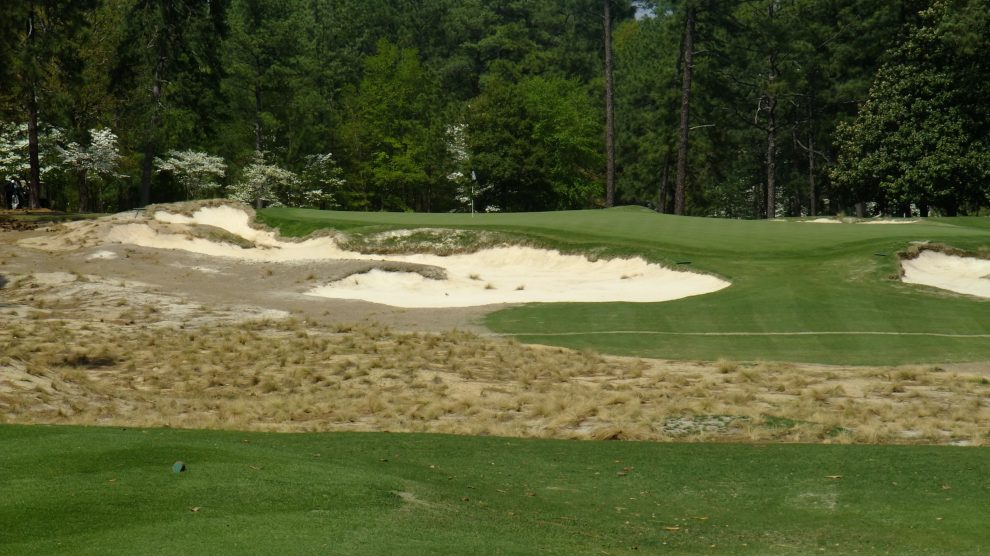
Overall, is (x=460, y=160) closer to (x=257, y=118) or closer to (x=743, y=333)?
(x=257, y=118)

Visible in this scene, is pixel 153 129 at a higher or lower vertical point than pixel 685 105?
lower

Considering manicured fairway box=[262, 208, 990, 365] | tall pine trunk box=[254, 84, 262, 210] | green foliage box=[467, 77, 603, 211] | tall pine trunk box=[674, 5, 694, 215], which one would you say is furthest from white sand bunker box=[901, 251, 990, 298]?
tall pine trunk box=[254, 84, 262, 210]

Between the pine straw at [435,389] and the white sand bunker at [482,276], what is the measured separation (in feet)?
21.5

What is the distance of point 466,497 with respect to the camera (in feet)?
32.0

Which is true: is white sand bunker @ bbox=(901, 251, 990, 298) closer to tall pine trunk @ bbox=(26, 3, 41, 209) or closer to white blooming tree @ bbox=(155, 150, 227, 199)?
tall pine trunk @ bbox=(26, 3, 41, 209)

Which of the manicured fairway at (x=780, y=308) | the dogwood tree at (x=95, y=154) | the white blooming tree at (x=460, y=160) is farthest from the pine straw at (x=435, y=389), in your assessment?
the white blooming tree at (x=460, y=160)

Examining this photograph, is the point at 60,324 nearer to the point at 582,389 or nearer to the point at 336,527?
the point at 582,389

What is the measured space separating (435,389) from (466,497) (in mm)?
8918

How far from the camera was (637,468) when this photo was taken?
1167 cm

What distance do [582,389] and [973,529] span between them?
32.6 feet

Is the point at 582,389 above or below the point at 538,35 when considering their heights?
below

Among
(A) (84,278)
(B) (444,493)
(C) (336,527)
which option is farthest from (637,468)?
(A) (84,278)

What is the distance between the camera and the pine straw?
595 inches

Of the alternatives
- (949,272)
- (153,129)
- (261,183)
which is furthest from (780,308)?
(261,183)
